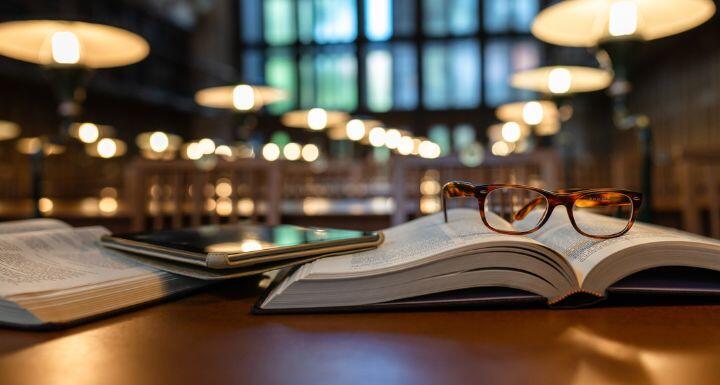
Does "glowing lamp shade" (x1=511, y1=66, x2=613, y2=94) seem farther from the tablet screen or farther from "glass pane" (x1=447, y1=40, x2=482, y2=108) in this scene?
"glass pane" (x1=447, y1=40, x2=482, y2=108)

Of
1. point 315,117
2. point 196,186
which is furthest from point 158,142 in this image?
point 196,186

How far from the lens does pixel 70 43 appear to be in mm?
1855

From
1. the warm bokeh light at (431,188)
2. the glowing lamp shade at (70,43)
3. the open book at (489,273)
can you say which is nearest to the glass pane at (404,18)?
the warm bokeh light at (431,188)

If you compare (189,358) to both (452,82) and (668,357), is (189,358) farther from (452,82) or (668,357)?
(452,82)

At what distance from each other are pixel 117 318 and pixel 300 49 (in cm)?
1198

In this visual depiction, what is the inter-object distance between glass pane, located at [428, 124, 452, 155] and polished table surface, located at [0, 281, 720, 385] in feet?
37.7

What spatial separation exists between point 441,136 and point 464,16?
99.9 inches

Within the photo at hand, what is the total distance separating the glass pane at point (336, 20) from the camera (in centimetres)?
1194

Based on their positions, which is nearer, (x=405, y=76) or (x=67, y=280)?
(x=67, y=280)

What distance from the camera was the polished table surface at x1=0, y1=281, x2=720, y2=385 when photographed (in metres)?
0.40

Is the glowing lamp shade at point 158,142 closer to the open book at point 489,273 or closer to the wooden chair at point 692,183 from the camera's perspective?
the wooden chair at point 692,183

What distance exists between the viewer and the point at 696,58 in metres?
6.25

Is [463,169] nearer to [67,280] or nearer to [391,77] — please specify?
[67,280]

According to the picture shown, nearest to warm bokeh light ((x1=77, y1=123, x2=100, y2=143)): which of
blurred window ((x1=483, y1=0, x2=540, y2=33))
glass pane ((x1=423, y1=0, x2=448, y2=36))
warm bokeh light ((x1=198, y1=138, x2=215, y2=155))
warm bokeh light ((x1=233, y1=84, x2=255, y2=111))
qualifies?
warm bokeh light ((x1=198, y1=138, x2=215, y2=155))
